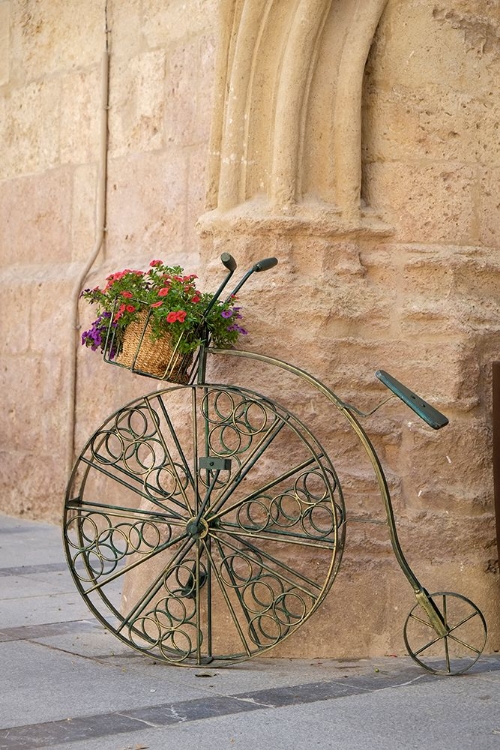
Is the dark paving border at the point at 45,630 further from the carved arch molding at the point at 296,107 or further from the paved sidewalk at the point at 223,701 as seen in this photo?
the carved arch molding at the point at 296,107

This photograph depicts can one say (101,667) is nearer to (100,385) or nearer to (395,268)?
(395,268)

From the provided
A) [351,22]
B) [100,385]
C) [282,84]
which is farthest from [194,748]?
[100,385]

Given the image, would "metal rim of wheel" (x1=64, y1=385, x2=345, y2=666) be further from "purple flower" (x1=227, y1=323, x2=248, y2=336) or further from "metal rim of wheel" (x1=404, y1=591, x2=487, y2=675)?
"metal rim of wheel" (x1=404, y1=591, x2=487, y2=675)

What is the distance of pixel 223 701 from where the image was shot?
3539mm

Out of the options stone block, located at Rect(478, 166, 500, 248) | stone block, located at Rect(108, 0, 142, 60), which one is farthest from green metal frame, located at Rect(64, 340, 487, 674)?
stone block, located at Rect(108, 0, 142, 60)

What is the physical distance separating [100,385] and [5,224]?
1581 mm

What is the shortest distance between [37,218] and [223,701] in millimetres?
4521

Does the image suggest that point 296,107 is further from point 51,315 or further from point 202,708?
point 51,315

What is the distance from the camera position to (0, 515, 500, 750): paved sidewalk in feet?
10.4

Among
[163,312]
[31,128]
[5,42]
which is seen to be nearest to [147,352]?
[163,312]

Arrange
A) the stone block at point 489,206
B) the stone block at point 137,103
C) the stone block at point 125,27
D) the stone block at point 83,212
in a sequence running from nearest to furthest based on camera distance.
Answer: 1. the stone block at point 489,206
2. the stone block at point 137,103
3. the stone block at point 125,27
4. the stone block at point 83,212

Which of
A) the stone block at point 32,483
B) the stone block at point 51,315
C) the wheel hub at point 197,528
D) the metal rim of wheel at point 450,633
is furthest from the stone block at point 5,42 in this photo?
the metal rim of wheel at point 450,633

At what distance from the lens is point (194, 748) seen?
10.1 ft

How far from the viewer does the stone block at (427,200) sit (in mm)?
4457
